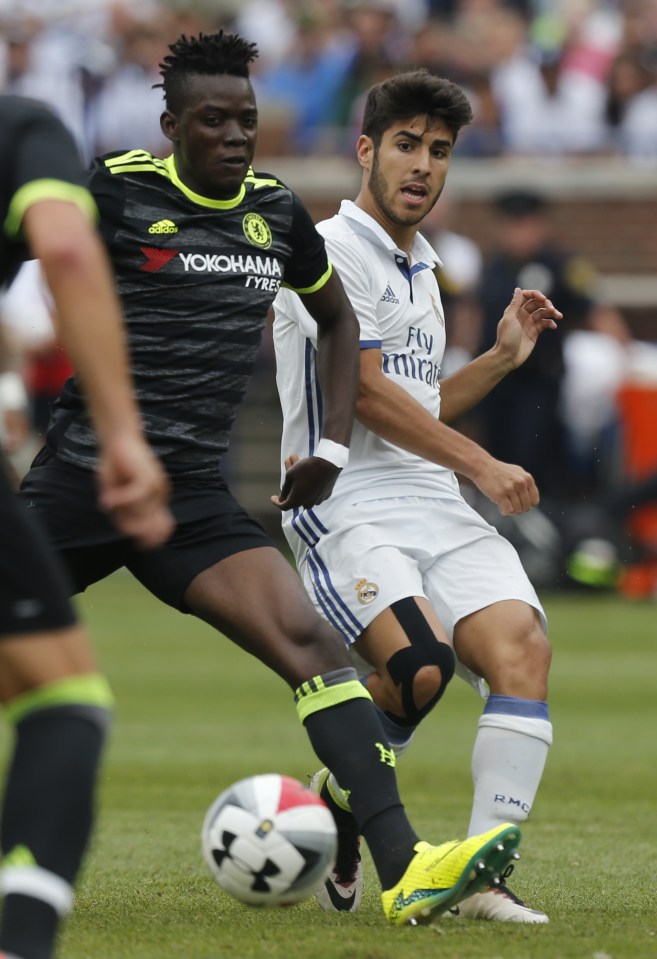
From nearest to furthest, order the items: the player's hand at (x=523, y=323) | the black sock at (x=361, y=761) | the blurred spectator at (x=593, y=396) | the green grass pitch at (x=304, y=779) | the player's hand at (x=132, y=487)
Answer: the player's hand at (x=132, y=487) → the green grass pitch at (x=304, y=779) → the black sock at (x=361, y=761) → the player's hand at (x=523, y=323) → the blurred spectator at (x=593, y=396)

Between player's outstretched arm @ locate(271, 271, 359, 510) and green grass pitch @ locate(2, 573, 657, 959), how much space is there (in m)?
1.32

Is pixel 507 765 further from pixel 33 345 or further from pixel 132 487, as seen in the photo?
pixel 33 345

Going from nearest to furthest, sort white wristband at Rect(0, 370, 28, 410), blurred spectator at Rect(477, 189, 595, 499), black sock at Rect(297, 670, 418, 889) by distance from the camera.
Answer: black sock at Rect(297, 670, 418, 889) → white wristband at Rect(0, 370, 28, 410) → blurred spectator at Rect(477, 189, 595, 499)

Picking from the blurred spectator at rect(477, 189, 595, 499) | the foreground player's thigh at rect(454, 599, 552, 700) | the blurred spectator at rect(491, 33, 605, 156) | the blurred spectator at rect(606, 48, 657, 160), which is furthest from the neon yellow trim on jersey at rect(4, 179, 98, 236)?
the blurred spectator at rect(491, 33, 605, 156)

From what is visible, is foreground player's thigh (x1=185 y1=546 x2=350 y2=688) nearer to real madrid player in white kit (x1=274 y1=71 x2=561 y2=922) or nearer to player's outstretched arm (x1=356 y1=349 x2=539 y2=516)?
real madrid player in white kit (x1=274 y1=71 x2=561 y2=922)

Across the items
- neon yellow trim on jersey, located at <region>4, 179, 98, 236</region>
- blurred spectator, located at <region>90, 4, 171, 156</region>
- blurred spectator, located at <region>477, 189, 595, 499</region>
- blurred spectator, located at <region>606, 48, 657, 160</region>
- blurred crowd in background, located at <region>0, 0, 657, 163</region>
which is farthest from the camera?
blurred spectator, located at <region>90, 4, 171, 156</region>

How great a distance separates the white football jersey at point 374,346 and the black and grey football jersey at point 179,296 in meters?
0.57

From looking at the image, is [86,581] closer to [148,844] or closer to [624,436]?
[148,844]

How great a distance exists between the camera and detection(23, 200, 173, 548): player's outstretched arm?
3.83 m

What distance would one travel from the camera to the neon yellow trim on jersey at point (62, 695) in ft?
13.4

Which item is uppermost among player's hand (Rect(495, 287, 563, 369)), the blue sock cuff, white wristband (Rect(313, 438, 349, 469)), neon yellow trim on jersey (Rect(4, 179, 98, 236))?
neon yellow trim on jersey (Rect(4, 179, 98, 236))

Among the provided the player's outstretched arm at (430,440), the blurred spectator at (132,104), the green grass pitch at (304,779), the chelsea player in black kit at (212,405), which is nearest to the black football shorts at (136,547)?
the chelsea player in black kit at (212,405)

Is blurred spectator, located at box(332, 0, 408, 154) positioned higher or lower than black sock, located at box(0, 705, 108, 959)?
lower

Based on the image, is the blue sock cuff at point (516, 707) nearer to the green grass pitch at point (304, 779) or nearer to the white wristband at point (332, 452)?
the green grass pitch at point (304, 779)
